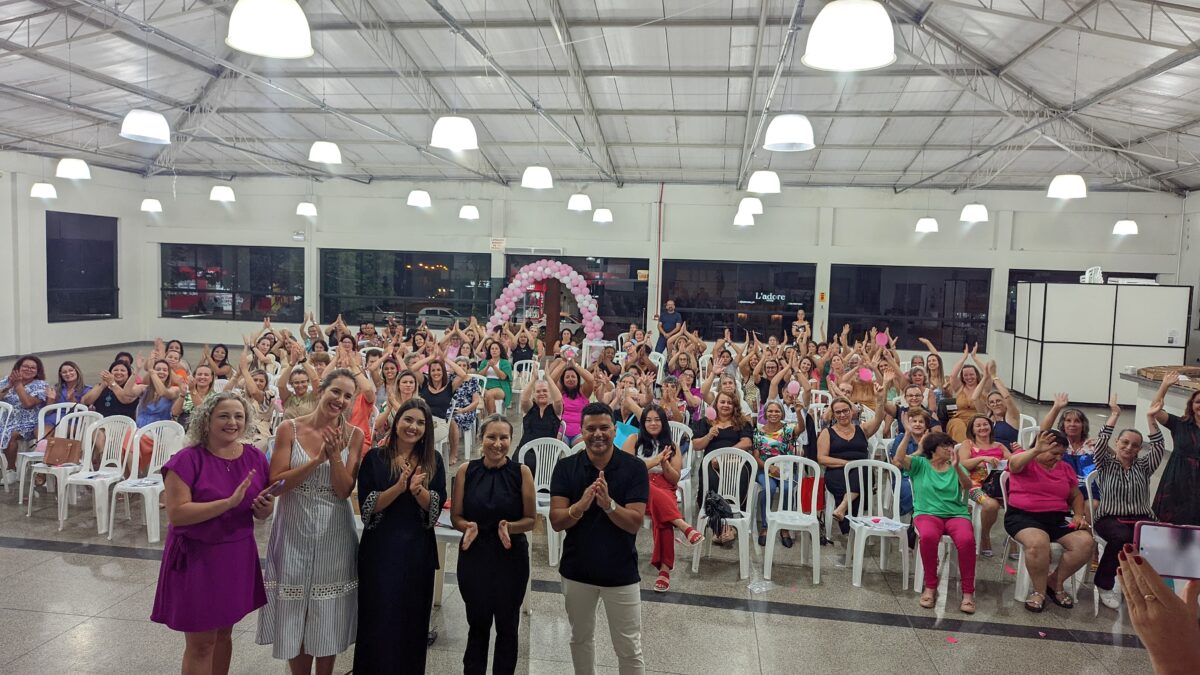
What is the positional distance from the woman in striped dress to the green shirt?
3360 mm

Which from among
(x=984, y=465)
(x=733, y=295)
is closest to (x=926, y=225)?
(x=733, y=295)

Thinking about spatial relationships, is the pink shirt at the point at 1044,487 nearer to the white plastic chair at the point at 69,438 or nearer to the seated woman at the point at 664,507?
the seated woman at the point at 664,507

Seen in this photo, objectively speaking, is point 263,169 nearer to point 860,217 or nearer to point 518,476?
point 860,217

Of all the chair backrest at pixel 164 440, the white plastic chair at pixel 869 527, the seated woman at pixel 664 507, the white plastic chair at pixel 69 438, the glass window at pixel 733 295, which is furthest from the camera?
the glass window at pixel 733 295

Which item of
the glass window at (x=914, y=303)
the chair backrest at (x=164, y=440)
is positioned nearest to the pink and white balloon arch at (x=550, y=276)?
the glass window at (x=914, y=303)

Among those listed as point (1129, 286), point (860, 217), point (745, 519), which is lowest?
point (745, 519)

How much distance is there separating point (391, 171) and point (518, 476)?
→ 45.5 ft

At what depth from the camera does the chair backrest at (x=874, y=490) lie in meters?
4.71

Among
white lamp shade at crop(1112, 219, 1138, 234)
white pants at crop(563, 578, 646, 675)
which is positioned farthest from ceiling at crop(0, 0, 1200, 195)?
white pants at crop(563, 578, 646, 675)

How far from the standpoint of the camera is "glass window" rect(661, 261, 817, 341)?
15141 millimetres

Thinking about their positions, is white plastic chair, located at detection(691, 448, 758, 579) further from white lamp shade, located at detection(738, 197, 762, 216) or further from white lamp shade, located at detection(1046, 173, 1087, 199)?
white lamp shade, located at detection(738, 197, 762, 216)

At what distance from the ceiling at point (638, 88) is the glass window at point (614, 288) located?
5.73 feet

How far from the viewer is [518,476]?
9.85 feet

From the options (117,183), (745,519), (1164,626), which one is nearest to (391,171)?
(117,183)
